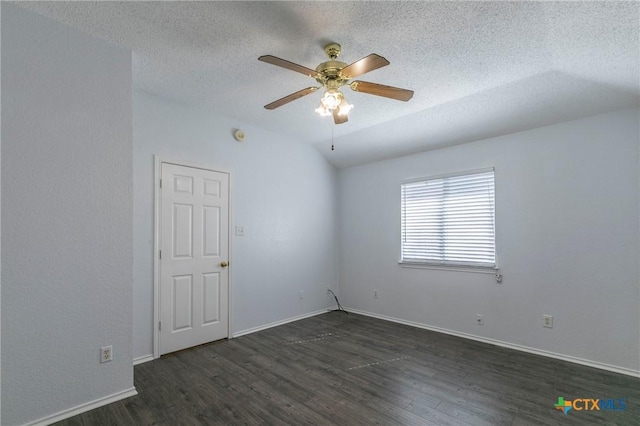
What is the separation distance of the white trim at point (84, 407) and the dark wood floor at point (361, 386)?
0.05 meters

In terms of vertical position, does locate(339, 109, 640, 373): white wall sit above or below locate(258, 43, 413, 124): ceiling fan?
below

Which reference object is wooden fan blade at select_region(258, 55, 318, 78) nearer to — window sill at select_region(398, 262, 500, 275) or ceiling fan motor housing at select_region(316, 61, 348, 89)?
ceiling fan motor housing at select_region(316, 61, 348, 89)

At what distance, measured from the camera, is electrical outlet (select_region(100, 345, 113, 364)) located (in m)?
2.34

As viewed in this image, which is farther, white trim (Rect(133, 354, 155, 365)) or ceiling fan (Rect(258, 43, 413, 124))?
white trim (Rect(133, 354, 155, 365))

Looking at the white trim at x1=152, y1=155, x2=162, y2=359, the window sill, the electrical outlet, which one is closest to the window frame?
the window sill

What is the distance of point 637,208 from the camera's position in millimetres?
2799

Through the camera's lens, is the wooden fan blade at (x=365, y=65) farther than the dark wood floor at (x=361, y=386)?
No

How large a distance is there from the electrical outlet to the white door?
849 mm

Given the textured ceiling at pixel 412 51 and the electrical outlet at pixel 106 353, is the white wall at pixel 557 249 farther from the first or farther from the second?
the electrical outlet at pixel 106 353

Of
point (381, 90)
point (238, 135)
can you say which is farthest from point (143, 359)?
point (381, 90)

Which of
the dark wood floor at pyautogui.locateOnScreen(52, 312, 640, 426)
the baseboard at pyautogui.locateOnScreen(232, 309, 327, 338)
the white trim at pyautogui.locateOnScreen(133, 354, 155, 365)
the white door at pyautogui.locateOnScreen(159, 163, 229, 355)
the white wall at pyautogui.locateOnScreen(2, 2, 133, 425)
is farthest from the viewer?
the baseboard at pyautogui.locateOnScreen(232, 309, 327, 338)

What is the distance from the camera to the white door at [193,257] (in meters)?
3.30

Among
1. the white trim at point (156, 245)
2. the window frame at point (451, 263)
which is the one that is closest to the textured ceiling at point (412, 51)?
the window frame at point (451, 263)

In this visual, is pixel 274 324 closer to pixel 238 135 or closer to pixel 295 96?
pixel 238 135
